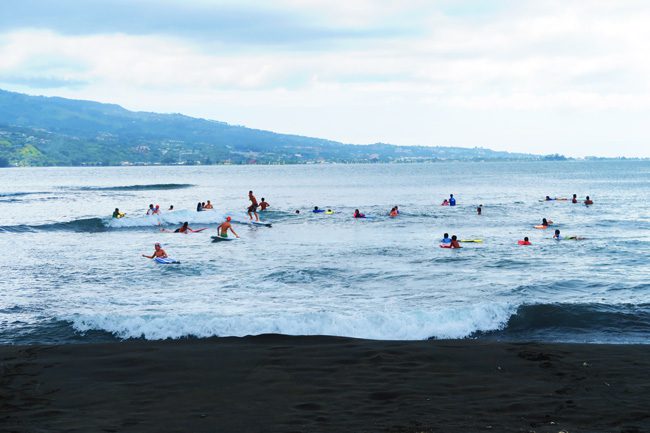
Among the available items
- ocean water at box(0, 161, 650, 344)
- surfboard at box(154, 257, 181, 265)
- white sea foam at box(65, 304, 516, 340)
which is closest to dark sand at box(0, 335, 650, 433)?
white sea foam at box(65, 304, 516, 340)

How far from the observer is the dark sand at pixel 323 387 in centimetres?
1096

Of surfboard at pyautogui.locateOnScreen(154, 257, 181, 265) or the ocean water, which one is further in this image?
surfboard at pyautogui.locateOnScreen(154, 257, 181, 265)

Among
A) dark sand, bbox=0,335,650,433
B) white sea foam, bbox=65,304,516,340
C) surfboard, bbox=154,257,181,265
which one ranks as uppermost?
dark sand, bbox=0,335,650,433

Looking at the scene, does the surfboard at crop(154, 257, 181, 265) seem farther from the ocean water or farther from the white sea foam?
the white sea foam

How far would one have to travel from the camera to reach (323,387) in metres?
12.9

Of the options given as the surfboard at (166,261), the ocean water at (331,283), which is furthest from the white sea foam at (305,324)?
the surfboard at (166,261)

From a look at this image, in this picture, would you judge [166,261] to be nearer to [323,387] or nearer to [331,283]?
[331,283]

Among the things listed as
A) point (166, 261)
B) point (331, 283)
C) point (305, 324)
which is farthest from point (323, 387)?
point (166, 261)

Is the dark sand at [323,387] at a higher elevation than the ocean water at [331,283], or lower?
higher

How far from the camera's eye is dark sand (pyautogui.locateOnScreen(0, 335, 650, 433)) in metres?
11.0

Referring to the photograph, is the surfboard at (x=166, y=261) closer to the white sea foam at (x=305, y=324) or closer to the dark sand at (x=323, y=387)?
the white sea foam at (x=305, y=324)

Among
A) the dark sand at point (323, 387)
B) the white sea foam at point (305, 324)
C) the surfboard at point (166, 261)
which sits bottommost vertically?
the surfboard at point (166, 261)

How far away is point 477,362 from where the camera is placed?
14.6 metres

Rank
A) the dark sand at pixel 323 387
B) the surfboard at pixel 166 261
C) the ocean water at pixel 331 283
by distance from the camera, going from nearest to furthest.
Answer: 1. the dark sand at pixel 323 387
2. the ocean water at pixel 331 283
3. the surfboard at pixel 166 261
